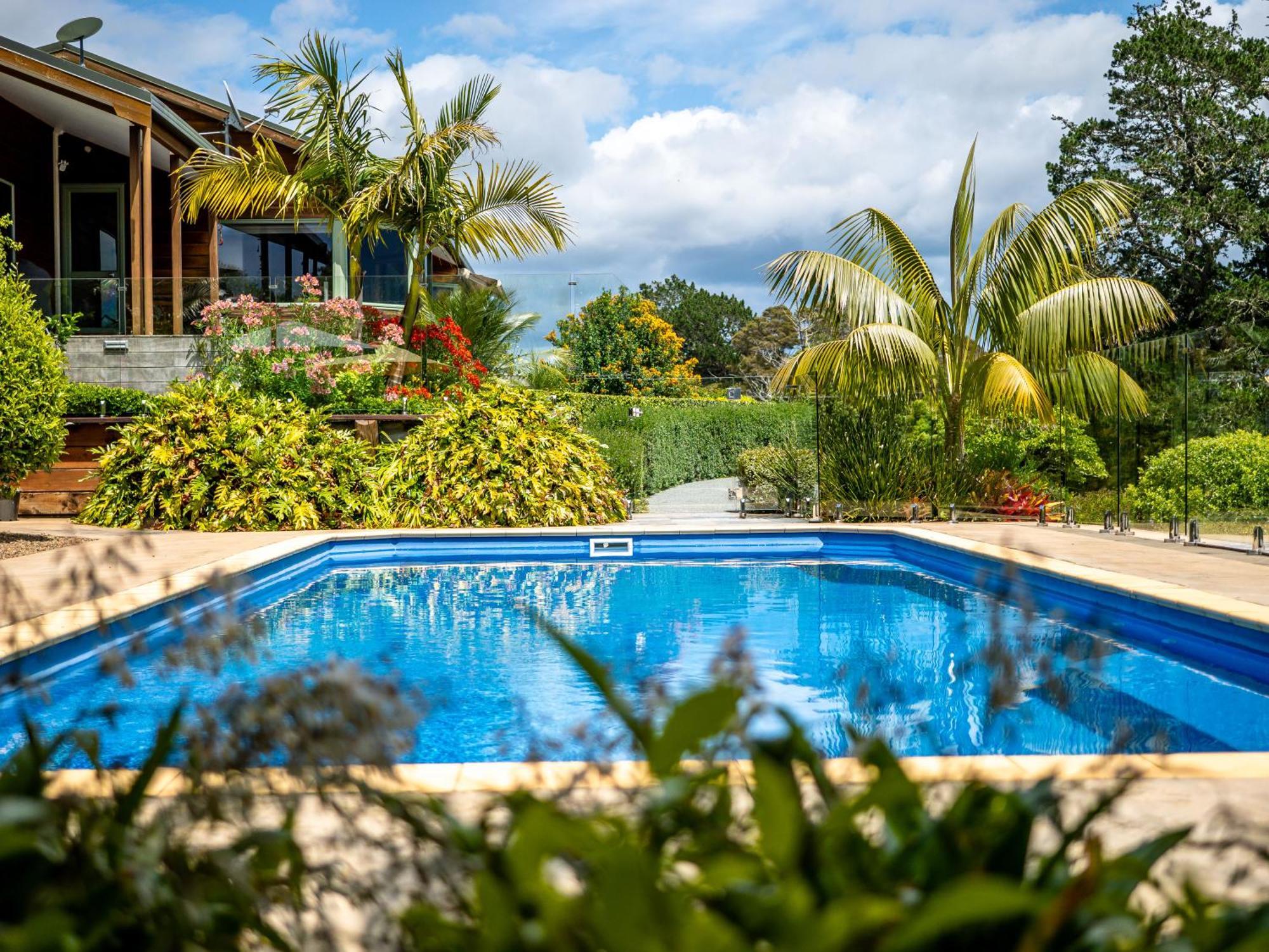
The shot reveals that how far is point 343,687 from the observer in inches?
52.8

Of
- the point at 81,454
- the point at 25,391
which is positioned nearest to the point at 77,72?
the point at 81,454

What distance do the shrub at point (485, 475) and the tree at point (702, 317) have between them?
56.1 metres

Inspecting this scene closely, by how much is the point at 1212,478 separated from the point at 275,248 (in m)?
16.7

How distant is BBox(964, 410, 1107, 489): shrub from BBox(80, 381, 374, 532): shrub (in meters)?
7.70

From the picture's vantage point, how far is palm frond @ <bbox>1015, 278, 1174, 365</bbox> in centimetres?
1221

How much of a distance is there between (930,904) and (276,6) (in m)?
20.0

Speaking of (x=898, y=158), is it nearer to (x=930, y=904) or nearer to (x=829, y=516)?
(x=829, y=516)

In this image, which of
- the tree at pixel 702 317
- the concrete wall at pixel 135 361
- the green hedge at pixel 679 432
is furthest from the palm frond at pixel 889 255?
the tree at pixel 702 317

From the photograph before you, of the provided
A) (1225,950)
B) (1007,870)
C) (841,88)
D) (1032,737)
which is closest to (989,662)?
(1007,870)

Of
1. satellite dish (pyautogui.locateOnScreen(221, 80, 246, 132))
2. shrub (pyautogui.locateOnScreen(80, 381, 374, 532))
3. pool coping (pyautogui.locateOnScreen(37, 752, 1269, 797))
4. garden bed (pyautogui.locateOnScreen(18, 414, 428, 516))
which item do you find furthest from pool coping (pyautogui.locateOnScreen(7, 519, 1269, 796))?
satellite dish (pyautogui.locateOnScreen(221, 80, 246, 132))

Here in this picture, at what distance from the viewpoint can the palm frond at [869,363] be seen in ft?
39.7

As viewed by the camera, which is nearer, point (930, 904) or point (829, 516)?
point (930, 904)

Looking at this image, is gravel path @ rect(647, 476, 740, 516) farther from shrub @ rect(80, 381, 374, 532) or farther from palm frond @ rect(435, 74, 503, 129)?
palm frond @ rect(435, 74, 503, 129)

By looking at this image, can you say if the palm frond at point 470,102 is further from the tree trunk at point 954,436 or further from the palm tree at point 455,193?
the tree trunk at point 954,436
